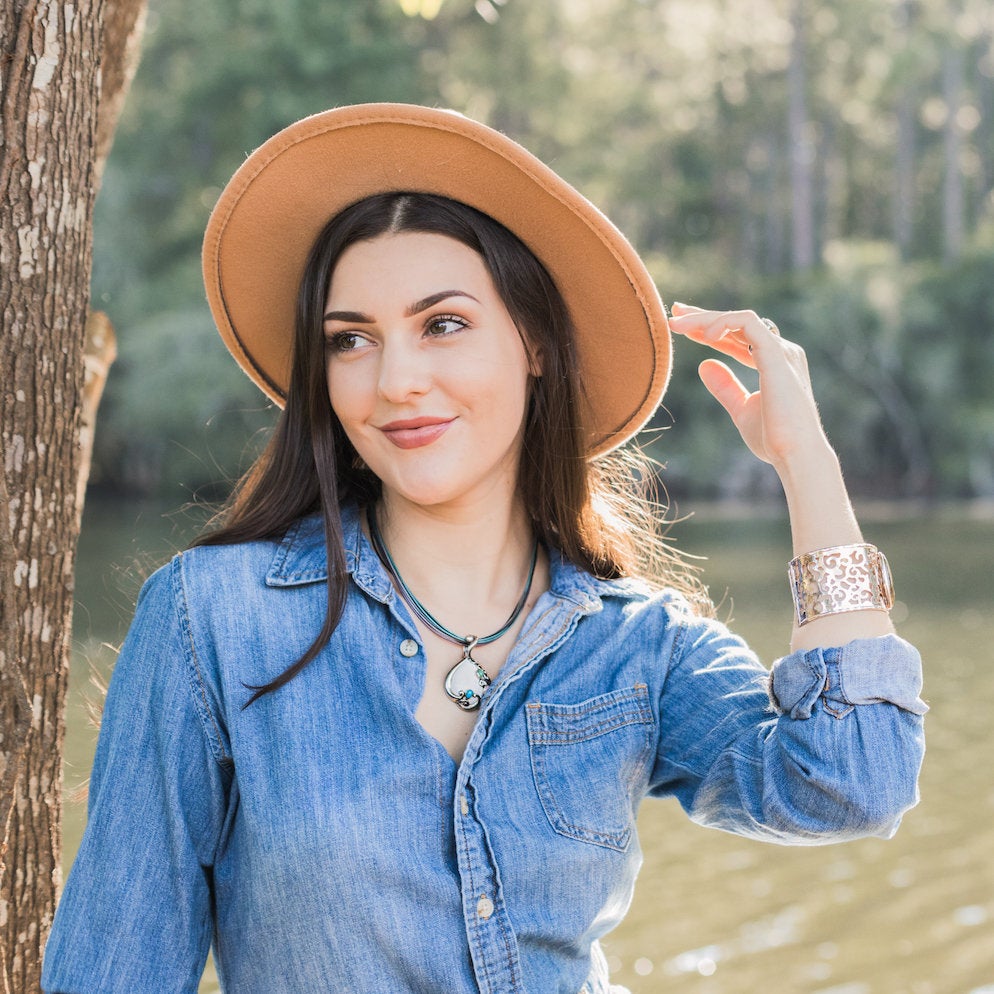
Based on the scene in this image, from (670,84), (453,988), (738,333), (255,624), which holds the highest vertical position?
(670,84)

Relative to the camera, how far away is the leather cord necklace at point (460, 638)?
174 cm

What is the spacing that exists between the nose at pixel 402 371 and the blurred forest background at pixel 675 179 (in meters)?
14.4

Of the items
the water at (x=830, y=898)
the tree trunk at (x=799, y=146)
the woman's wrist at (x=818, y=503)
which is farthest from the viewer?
the tree trunk at (x=799, y=146)

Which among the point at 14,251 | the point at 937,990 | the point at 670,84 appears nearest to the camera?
the point at 14,251

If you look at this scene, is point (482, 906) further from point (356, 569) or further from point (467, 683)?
point (356, 569)

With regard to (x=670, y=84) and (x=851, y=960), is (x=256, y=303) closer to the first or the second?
(x=851, y=960)

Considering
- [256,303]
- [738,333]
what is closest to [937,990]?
[738,333]

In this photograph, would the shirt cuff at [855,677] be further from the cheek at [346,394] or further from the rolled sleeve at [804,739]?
the cheek at [346,394]

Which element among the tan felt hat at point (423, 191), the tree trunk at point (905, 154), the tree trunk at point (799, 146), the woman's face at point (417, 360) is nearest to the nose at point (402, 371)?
the woman's face at point (417, 360)

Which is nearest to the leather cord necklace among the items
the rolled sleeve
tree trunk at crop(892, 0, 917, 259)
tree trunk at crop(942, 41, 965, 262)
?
the rolled sleeve

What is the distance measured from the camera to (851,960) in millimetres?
4547

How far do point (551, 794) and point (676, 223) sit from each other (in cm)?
2948

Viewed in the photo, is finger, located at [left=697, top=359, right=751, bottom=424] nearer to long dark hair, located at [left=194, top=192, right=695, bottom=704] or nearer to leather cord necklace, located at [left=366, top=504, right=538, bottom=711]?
long dark hair, located at [left=194, top=192, right=695, bottom=704]

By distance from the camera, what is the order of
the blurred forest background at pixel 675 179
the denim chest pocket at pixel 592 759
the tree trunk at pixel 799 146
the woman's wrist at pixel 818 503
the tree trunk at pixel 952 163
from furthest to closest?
1. the tree trunk at pixel 799 146
2. the tree trunk at pixel 952 163
3. the blurred forest background at pixel 675 179
4. the woman's wrist at pixel 818 503
5. the denim chest pocket at pixel 592 759
